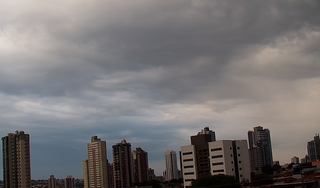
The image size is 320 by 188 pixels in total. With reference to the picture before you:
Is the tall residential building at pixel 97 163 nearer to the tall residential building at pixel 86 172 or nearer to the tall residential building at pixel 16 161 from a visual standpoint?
the tall residential building at pixel 86 172

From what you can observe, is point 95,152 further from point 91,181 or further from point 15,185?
point 15,185

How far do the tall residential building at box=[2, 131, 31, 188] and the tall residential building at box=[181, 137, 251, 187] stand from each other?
48059 mm

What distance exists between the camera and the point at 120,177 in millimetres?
140750

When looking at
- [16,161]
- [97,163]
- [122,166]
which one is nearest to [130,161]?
[122,166]

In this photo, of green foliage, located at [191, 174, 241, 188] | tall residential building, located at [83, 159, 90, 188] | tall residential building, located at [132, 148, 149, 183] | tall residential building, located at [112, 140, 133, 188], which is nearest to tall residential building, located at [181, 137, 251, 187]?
green foliage, located at [191, 174, 241, 188]

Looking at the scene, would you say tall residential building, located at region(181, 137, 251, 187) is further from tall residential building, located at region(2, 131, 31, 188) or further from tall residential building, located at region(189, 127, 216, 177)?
tall residential building, located at region(2, 131, 31, 188)

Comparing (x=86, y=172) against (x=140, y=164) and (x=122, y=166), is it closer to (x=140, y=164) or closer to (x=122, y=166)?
(x=122, y=166)

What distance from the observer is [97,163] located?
470ft

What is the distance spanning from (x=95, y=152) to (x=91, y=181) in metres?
13.3

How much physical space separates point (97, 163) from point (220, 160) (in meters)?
76.3

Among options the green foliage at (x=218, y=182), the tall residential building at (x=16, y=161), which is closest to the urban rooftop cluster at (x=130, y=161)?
the tall residential building at (x=16, y=161)

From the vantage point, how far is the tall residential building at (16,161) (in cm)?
10297

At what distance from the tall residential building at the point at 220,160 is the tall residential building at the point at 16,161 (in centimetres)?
4806

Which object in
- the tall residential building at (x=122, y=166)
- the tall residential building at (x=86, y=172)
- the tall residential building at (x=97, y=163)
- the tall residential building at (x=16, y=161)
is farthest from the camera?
the tall residential building at (x=86, y=172)
